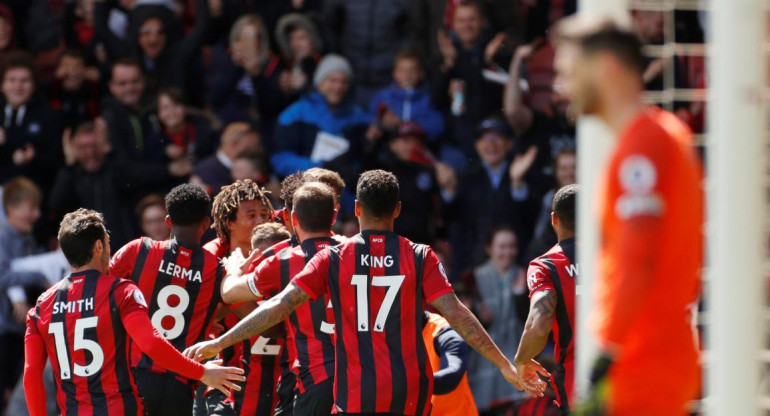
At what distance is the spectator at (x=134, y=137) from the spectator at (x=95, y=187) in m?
0.10

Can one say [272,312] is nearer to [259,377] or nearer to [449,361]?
[259,377]

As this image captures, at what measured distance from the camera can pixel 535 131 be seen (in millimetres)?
11531

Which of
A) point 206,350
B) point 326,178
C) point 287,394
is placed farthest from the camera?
point 326,178

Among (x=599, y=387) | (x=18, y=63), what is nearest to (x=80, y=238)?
(x=599, y=387)

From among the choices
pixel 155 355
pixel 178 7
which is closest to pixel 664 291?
pixel 155 355

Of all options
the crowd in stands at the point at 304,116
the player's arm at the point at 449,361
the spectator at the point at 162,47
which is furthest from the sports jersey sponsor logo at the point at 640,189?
the spectator at the point at 162,47

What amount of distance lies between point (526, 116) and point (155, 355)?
6042 millimetres

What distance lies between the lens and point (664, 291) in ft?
13.4

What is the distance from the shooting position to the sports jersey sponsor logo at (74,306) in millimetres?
6414

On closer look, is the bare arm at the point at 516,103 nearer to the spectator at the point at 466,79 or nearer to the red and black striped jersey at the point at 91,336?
the spectator at the point at 466,79

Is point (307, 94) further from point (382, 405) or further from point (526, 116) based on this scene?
point (382, 405)

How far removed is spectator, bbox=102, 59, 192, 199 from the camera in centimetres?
1166

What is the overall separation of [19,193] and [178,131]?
1.58 metres

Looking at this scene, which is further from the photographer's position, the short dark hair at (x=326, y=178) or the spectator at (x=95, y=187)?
the spectator at (x=95, y=187)
